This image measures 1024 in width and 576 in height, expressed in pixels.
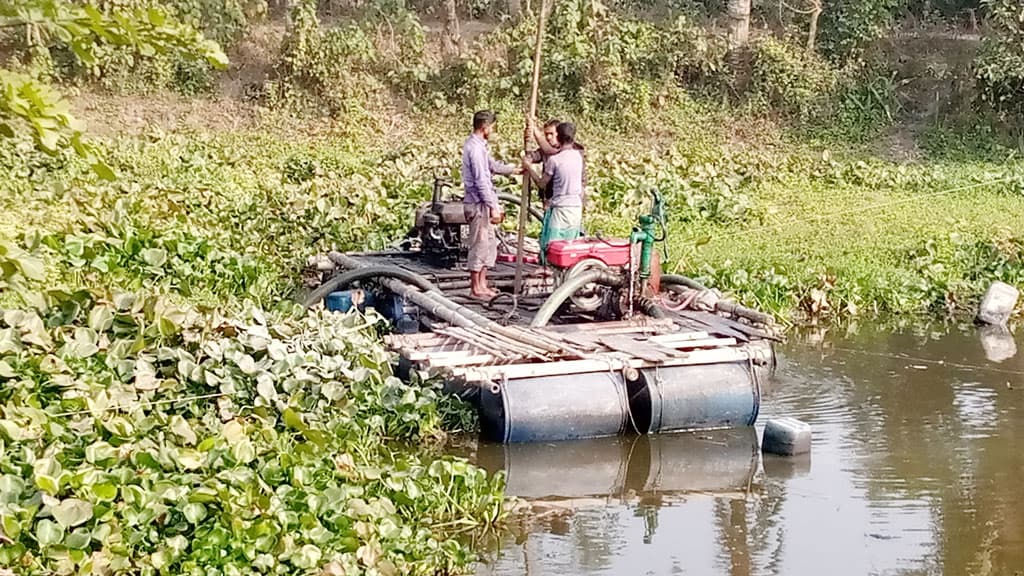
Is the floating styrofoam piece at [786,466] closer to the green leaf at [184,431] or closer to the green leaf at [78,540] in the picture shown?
the green leaf at [184,431]

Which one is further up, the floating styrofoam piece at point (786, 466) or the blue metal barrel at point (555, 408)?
the blue metal barrel at point (555, 408)

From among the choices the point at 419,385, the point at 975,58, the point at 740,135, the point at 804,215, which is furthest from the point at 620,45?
the point at 419,385

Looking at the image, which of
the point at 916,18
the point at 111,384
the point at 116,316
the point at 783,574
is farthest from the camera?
the point at 916,18

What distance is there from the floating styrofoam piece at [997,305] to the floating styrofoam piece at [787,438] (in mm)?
4928

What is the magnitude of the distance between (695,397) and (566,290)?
1.32m

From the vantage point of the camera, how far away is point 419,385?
8.91 metres

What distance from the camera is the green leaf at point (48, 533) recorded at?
557 cm

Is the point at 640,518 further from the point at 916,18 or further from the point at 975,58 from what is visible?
the point at 916,18

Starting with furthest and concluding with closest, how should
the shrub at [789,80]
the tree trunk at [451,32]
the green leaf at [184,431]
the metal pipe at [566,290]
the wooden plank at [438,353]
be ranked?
the tree trunk at [451,32] → the shrub at [789,80] → the metal pipe at [566,290] → the wooden plank at [438,353] → the green leaf at [184,431]

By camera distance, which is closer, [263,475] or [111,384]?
[263,475]

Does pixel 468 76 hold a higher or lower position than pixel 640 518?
higher

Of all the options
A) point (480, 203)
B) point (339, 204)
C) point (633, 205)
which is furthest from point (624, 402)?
point (633, 205)

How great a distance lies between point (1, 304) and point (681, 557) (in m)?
5.21

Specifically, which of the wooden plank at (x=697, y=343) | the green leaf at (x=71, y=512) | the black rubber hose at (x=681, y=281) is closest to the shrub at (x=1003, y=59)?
the black rubber hose at (x=681, y=281)
